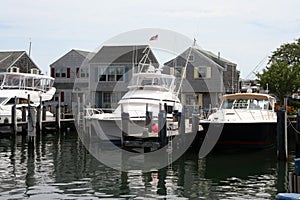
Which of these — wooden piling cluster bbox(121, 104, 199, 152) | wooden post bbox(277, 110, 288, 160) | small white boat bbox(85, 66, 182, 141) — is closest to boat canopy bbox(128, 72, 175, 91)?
small white boat bbox(85, 66, 182, 141)

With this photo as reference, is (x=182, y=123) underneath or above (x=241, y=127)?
above

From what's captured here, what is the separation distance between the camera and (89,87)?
5759 cm

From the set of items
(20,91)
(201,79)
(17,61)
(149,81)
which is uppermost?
(17,61)

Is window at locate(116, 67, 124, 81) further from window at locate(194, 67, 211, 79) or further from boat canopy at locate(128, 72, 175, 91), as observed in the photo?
boat canopy at locate(128, 72, 175, 91)

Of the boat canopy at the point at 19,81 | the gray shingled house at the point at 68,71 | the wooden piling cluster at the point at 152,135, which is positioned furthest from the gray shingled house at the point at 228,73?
the wooden piling cluster at the point at 152,135

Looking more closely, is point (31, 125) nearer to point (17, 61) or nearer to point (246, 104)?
point (246, 104)

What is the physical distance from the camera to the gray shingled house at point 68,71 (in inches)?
2350

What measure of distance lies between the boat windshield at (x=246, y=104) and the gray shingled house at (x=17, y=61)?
3344 centimetres

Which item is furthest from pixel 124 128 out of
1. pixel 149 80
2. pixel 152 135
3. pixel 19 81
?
pixel 19 81

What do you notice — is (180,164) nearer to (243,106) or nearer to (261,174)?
(261,174)

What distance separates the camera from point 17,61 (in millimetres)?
59844

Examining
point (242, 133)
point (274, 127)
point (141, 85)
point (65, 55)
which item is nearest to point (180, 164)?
point (242, 133)

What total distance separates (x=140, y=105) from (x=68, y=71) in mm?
30779

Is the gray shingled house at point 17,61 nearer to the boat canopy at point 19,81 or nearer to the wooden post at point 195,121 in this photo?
the boat canopy at point 19,81
